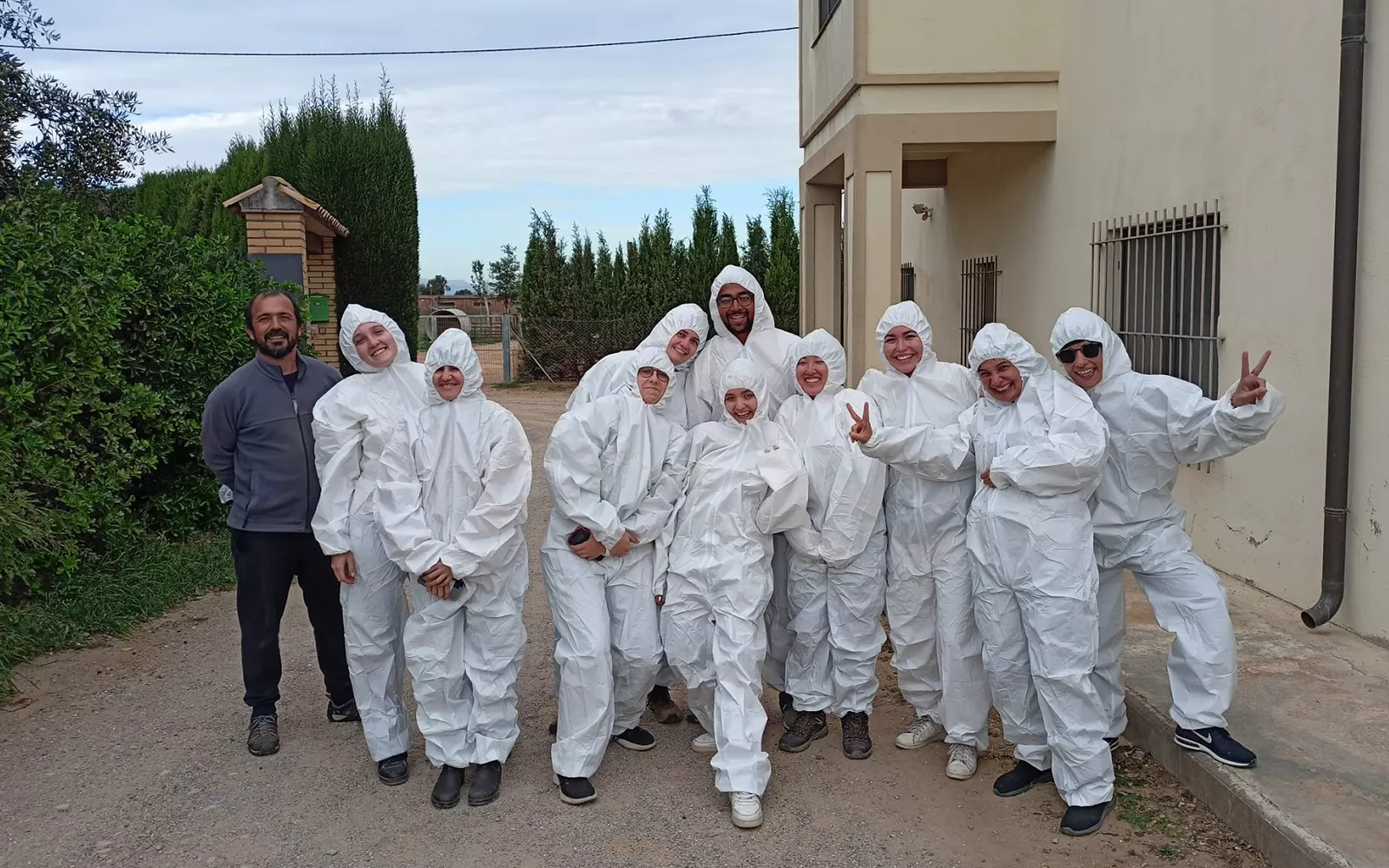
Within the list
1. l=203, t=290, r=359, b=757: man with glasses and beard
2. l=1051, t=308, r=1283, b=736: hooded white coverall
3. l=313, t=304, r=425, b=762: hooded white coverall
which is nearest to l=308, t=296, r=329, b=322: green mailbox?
l=203, t=290, r=359, b=757: man with glasses and beard

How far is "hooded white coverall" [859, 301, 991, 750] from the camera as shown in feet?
13.7

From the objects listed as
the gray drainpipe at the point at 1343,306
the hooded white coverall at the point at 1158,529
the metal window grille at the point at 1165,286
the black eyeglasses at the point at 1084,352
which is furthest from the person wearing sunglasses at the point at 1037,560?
the metal window grille at the point at 1165,286

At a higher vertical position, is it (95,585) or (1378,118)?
(1378,118)

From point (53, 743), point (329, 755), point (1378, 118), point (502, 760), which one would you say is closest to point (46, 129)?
point (53, 743)

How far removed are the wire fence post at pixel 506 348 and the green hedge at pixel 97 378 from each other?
13.0m

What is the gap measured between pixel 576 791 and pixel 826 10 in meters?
8.57

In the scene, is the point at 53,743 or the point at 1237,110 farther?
the point at 1237,110

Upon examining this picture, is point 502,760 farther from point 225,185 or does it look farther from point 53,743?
point 225,185

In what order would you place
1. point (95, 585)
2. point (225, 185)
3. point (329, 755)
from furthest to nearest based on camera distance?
point (225, 185) < point (95, 585) < point (329, 755)

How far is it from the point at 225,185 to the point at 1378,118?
17.6 meters

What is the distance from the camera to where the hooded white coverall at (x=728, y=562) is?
13.2ft

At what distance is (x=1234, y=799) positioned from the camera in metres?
3.57

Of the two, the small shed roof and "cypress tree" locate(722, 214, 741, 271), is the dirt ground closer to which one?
the small shed roof

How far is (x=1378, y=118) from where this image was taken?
191 inches
